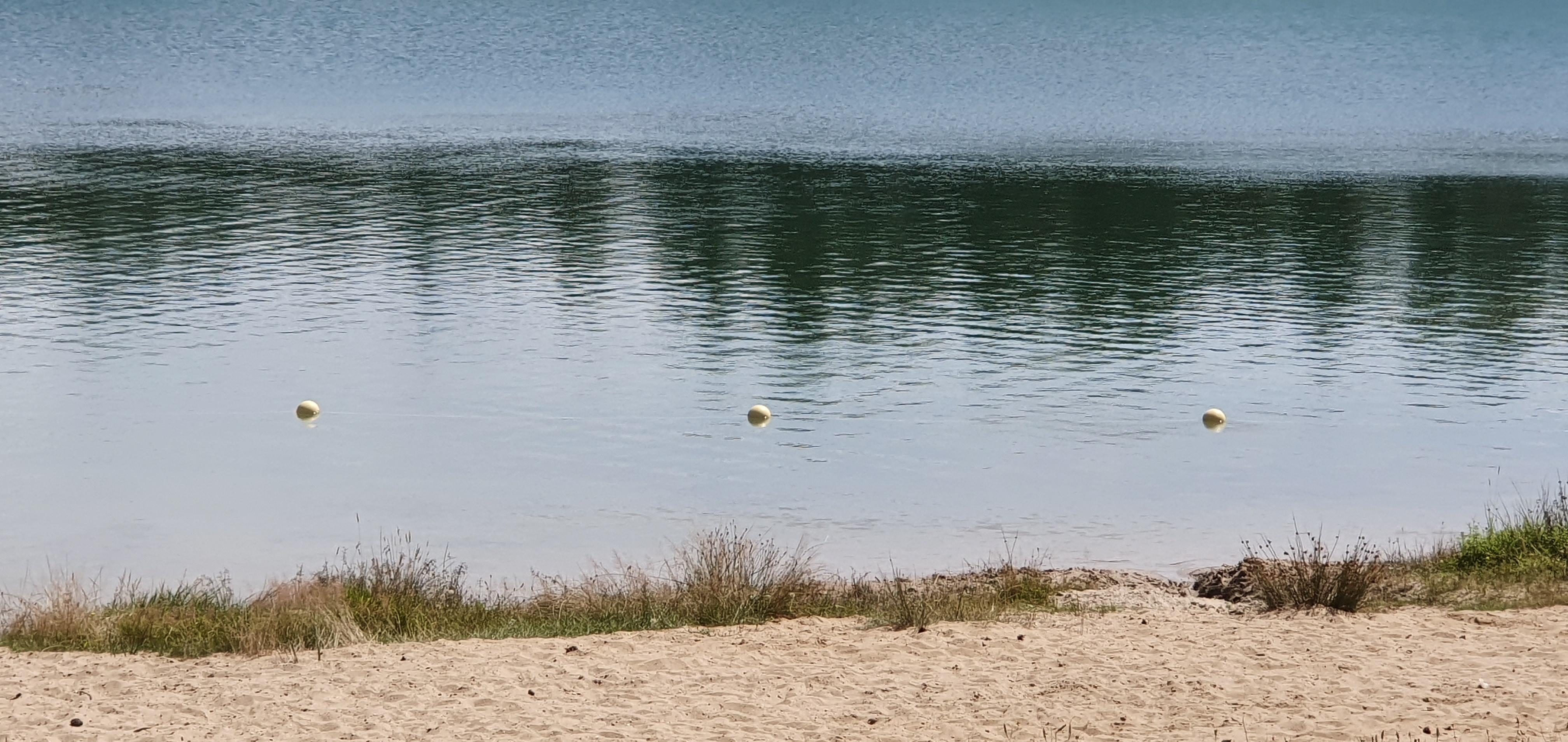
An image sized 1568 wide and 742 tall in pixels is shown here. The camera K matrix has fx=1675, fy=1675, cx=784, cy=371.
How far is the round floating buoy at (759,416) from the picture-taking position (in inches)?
915

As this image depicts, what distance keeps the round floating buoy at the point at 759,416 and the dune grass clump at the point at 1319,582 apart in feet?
31.4

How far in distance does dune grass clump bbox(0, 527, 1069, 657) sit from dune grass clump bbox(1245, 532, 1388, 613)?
1.84 meters

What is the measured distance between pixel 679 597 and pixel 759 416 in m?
9.70

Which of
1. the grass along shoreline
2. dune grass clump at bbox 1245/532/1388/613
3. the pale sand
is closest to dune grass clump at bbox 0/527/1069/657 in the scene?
the grass along shoreline

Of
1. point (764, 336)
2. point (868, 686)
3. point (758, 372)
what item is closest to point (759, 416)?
point (758, 372)

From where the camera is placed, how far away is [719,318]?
103ft

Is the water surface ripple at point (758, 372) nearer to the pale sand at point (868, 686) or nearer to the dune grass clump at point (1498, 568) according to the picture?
the dune grass clump at point (1498, 568)

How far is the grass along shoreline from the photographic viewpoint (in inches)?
504

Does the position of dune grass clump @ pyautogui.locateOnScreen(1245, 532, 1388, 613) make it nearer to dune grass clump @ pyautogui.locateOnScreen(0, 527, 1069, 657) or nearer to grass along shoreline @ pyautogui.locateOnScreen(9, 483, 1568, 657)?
grass along shoreline @ pyautogui.locateOnScreen(9, 483, 1568, 657)

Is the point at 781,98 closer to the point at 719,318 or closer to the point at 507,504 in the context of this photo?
the point at 719,318

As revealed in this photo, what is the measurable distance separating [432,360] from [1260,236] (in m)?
24.2

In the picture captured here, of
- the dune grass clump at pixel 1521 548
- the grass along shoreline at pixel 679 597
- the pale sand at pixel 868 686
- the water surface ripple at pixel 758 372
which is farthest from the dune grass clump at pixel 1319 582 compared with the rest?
the water surface ripple at pixel 758 372

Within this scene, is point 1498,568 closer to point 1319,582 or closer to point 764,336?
point 1319,582

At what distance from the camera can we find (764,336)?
2964 cm
